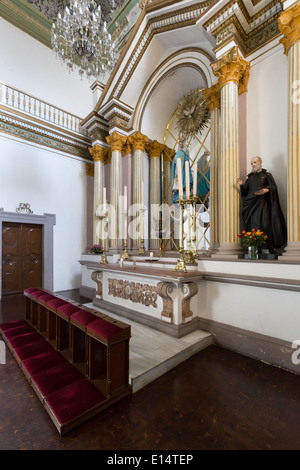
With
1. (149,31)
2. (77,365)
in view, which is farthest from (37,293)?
(149,31)

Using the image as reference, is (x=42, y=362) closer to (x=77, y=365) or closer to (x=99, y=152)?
(x=77, y=365)

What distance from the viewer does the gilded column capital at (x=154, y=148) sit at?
6234 mm

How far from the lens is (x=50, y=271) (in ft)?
22.5

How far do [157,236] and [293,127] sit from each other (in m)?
4.01

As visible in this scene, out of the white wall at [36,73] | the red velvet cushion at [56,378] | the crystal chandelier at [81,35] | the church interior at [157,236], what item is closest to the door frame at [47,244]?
the church interior at [157,236]

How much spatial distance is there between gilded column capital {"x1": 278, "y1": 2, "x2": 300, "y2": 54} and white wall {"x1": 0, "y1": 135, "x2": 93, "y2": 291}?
630cm

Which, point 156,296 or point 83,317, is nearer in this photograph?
point 83,317

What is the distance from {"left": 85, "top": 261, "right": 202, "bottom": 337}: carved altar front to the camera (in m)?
3.06

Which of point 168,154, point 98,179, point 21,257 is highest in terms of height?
point 168,154

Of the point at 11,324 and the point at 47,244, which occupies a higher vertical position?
the point at 47,244

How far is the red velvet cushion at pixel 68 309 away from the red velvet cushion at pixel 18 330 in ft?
3.82

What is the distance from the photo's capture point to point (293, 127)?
278 cm
